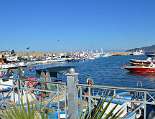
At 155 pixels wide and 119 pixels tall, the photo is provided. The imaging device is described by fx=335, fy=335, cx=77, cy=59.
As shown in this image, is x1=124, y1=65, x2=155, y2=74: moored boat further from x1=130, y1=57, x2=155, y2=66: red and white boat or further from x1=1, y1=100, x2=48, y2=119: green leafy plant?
x1=1, y1=100, x2=48, y2=119: green leafy plant

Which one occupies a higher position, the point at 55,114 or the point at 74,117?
the point at 74,117

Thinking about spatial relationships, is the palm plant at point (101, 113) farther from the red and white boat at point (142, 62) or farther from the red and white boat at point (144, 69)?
the red and white boat at point (142, 62)

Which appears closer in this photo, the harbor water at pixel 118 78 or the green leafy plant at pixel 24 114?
the green leafy plant at pixel 24 114

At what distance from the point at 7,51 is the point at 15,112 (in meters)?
141

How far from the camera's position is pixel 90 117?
502cm

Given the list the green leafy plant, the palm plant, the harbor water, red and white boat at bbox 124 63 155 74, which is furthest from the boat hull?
the green leafy plant

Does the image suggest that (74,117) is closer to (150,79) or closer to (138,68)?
(150,79)

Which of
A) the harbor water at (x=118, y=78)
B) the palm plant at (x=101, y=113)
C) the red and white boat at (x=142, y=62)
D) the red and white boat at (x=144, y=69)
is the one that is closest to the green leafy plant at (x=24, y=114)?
the palm plant at (x=101, y=113)

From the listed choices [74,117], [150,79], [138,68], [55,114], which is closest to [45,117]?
[74,117]

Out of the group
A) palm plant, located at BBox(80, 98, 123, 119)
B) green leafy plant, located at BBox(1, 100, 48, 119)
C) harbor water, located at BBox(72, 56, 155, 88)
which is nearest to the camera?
palm plant, located at BBox(80, 98, 123, 119)

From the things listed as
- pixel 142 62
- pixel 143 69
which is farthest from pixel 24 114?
pixel 142 62

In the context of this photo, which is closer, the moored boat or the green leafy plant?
the green leafy plant

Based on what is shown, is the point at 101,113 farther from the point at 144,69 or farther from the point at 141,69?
the point at 141,69

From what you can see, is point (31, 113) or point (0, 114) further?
point (0, 114)
